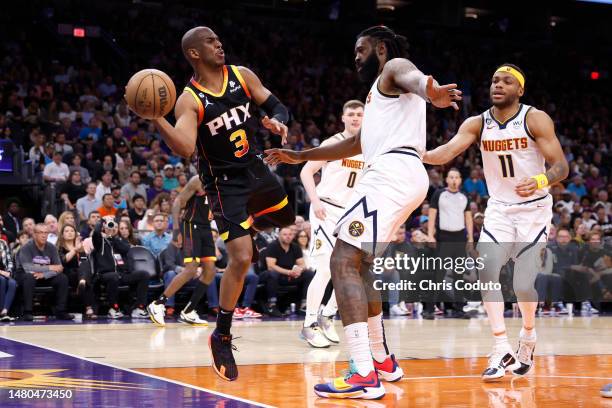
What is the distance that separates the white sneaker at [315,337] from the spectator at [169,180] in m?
7.80

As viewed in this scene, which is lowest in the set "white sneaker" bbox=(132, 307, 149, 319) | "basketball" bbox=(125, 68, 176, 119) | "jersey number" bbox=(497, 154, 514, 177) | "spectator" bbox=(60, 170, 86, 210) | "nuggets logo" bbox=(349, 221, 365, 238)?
"white sneaker" bbox=(132, 307, 149, 319)

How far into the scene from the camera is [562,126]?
2569 centimetres

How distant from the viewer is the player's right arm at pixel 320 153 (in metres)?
5.97

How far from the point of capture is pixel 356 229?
17.3 ft

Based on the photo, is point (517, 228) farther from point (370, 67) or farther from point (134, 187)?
point (134, 187)

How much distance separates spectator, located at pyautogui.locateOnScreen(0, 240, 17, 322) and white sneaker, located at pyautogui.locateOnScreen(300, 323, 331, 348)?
16.0 ft

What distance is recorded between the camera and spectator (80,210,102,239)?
12719 millimetres

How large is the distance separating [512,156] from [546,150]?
0.27 meters

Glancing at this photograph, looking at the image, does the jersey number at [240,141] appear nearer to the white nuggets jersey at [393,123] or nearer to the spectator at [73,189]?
the white nuggets jersey at [393,123]

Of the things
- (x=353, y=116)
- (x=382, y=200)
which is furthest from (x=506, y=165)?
(x=353, y=116)

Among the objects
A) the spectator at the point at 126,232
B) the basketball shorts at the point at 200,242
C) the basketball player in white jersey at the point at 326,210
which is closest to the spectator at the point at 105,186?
the spectator at the point at 126,232

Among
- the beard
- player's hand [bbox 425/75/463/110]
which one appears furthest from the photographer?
player's hand [bbox 425/75/463/110]

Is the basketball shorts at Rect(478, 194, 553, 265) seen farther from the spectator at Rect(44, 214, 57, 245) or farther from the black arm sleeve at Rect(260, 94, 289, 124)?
the spectator at Rect(44, 214, 57, 245)

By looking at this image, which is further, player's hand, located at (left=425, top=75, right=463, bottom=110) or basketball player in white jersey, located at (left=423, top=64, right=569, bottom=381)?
basketball player in white jersey, located at (left=423, top=64, right=569, bottom=381)
